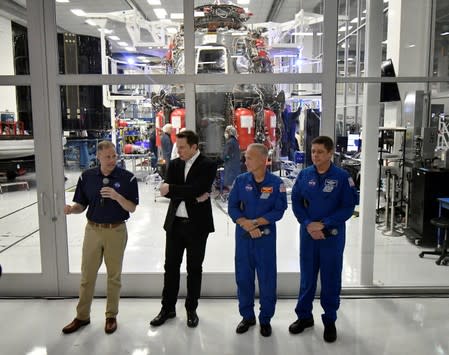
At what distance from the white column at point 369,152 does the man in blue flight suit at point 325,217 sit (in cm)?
106

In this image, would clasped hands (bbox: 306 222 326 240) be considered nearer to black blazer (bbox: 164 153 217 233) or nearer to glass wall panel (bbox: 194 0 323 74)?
black blazer (bbox: 164 153 217 233)

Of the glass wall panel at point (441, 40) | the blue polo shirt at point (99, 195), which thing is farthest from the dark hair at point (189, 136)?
the glass wall panel at point (441, 40)

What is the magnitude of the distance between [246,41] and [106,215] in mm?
5030

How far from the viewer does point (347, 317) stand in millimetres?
3234

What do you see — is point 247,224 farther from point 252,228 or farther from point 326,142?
point 326,142

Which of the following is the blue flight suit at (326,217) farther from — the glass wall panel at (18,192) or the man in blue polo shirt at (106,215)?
the glass wall panel at (18,192)

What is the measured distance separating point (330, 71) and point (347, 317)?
201 centimetres

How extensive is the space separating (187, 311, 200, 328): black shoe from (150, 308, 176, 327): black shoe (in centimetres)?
17

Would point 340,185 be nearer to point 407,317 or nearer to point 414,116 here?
point 407,317

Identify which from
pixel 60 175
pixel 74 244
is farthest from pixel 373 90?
pixel 74 244

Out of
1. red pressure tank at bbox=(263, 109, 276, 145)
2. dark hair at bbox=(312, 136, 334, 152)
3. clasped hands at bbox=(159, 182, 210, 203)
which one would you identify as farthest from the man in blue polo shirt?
red pressure tank at bbox=(263, 109, 276, 145)

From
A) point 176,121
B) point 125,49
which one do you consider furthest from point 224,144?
point 125,49

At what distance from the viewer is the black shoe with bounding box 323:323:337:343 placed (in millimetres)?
2844

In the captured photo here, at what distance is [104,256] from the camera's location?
295 centimetres
